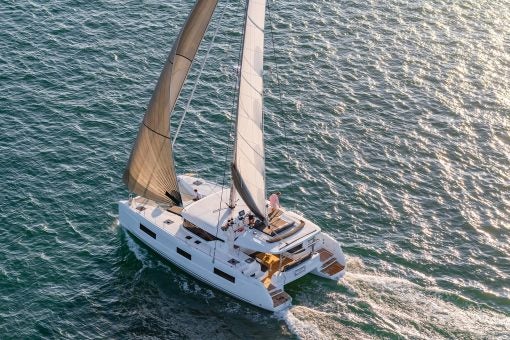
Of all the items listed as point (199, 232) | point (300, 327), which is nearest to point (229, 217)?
point (199, 232)

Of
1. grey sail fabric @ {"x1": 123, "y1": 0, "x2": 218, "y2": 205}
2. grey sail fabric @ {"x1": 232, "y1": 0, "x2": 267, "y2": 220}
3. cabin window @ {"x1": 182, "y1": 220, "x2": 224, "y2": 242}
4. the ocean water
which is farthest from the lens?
cabin window @ {"x1": 182, "y1": 220, "x2": 224, "y2": 242}

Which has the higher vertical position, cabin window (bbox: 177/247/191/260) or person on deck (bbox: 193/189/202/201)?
person on deck (bbox: 193/189/202/201)

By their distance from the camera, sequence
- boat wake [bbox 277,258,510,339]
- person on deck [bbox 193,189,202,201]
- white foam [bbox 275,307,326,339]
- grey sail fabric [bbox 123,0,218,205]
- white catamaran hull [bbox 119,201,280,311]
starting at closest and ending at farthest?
1. white foam [bbox 275,307,326,339]
2. boat wake [bbox 277,258,510,339]
3. grey sail fabric [bbox 123,0,218,205]
4. white catamaran hull [bbox 119,201,280,311]
5. person on deck [bbox 193,189,202,201]

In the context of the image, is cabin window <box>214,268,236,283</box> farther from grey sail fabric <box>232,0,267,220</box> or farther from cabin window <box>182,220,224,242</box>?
grey sail fabric <box>232,0,267,220</box>

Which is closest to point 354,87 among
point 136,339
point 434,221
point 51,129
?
point 434,221

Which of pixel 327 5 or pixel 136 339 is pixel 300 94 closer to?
pixel 327 5

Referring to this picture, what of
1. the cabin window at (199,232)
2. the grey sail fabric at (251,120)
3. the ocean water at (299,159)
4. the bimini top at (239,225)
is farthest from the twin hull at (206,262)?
the grey sail fabric at (251,120)

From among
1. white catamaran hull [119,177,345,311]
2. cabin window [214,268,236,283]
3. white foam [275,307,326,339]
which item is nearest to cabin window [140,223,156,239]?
white catamaran hull [119,177,345,311]

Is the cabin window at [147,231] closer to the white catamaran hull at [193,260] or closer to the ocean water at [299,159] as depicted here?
the white catamaran hull at [193,260]

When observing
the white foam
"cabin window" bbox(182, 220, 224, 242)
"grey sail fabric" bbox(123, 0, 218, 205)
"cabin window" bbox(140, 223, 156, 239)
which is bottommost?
the white foam
